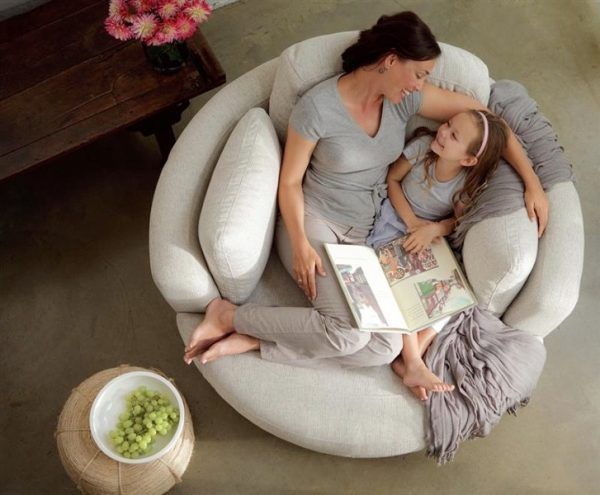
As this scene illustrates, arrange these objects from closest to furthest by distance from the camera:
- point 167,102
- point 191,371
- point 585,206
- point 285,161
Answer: point 285,161, point 167,102, point 191,371, point 585,206

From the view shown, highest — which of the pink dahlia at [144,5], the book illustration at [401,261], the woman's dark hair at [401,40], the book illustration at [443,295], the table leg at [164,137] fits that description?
the pink dahlia at [144,5]

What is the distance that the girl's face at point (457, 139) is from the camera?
5.57 ft

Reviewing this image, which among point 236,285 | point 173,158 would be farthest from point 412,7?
point 236,285

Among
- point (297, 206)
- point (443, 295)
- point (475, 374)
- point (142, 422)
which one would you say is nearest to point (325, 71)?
point (297, 206)

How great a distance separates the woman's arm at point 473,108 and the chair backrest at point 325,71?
5cm

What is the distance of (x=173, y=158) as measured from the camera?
179cm

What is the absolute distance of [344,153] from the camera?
173cm

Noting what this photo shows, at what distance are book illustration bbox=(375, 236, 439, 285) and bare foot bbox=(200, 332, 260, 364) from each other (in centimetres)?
45

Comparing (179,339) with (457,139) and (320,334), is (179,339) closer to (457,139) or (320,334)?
(320,334)

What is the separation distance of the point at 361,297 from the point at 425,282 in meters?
0.23

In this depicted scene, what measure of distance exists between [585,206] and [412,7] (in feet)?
4.01

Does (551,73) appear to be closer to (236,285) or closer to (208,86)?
(208,86)

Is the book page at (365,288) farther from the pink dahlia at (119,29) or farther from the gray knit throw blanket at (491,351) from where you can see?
the pink dahlia at (119,29)

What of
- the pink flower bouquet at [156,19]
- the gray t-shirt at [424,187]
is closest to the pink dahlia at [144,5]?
the pink flower bouquet at [156,19]
